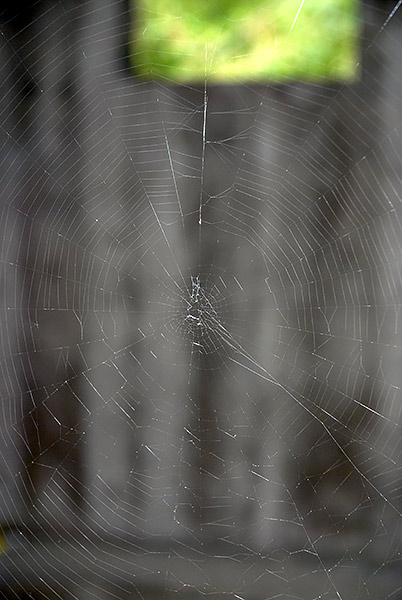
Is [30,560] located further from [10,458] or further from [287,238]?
[287,238]

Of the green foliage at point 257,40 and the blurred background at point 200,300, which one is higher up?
the green foliage at point 257,40

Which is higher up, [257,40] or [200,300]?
[257,40]

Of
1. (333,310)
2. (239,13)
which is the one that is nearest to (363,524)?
(333,310)

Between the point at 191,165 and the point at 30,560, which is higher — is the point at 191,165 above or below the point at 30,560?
above

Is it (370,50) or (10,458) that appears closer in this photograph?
(370,50)

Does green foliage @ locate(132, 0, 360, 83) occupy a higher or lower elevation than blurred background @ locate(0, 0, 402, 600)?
higher
